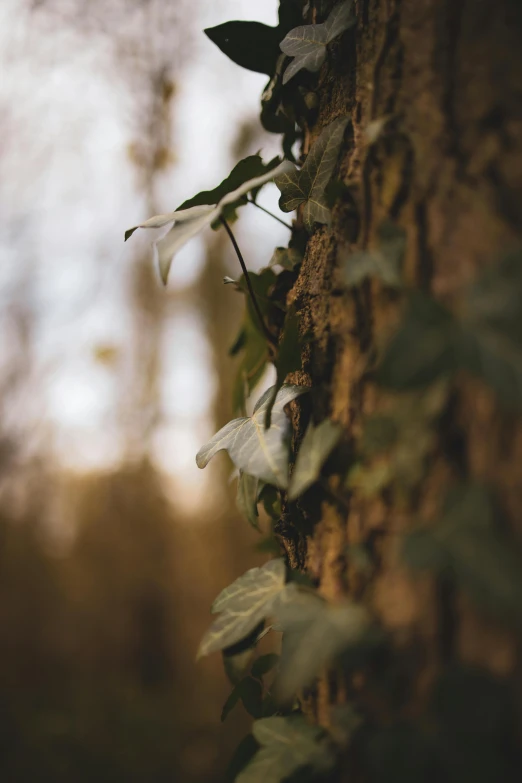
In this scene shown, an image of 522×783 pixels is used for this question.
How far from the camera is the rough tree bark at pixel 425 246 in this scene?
1.14 ft

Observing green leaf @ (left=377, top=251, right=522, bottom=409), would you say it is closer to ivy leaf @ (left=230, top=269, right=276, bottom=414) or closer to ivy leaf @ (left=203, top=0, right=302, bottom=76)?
ivy leaf @ (left=230, top=269, right=276, bottom=414)

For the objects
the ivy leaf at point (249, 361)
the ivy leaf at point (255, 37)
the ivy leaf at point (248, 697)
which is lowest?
the ivy leaf at point (248, 697)

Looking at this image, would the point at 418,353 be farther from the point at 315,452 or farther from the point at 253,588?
the point at 253,588

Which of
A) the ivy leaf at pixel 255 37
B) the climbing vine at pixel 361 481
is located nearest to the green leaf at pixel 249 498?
the climbing vine at pixel 361 481

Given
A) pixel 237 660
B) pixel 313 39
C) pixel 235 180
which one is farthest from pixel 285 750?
pixel 313 39

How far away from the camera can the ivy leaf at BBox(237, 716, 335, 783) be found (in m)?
0.42

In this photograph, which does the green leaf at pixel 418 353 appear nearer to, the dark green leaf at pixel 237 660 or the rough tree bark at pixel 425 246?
the rough tree bark at pixel 425 246

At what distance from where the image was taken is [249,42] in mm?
724

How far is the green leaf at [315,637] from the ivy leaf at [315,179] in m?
0.42

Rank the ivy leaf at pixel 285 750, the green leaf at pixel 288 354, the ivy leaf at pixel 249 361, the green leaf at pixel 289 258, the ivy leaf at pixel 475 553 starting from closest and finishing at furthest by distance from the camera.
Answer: the ivy leaf at pixel 475 553
the ivy leaf at pixel 285 750
the green leaf at pixel 288 354
the green leaf at pixel 289 258
the ivy leaf at pixel 249 361

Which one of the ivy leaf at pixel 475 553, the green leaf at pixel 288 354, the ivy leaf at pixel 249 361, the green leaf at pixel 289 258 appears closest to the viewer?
the ivy leaf at pixel 475 553

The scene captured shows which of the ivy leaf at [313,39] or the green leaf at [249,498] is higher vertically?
the ivy leaf at [313,39]

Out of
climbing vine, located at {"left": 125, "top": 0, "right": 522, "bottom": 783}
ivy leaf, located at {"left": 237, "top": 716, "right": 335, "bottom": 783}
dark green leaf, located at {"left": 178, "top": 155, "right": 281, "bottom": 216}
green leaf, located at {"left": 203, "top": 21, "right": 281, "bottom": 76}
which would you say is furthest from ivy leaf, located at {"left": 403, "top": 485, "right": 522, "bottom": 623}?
green leaf, located at {"left": 203, "top": 21, "right": 281, "bottom": 76}

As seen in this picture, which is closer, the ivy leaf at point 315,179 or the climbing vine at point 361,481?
the climbing vine at point 361,481
